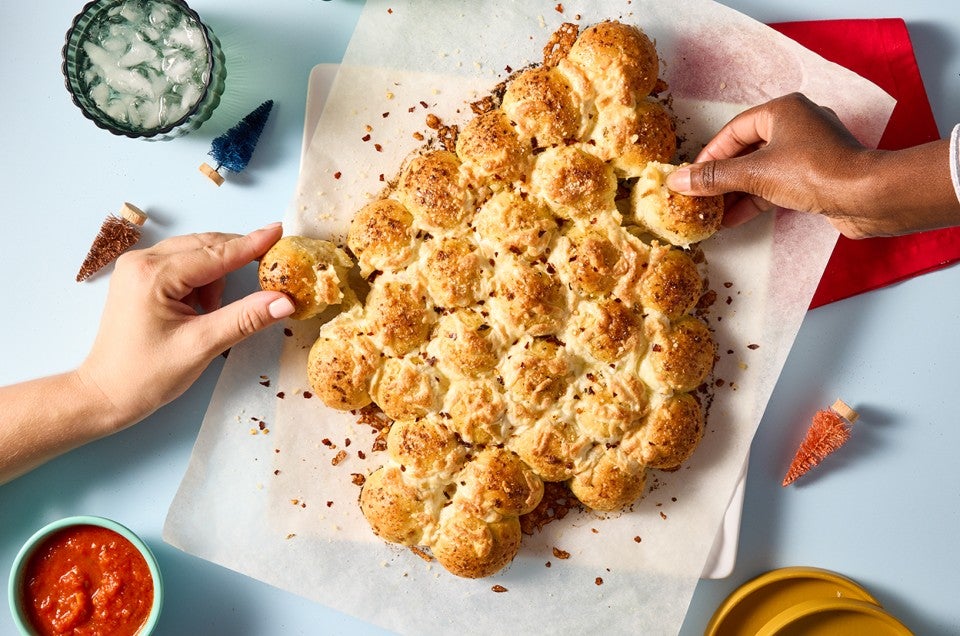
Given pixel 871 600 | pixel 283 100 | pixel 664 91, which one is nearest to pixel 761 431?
pixel 871 600

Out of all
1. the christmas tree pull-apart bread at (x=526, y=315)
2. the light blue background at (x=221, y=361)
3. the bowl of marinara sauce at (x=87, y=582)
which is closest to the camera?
the christmas tree pull-apart bread at (x=526, y=315)

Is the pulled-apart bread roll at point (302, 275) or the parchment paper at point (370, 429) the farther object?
the parchment paper at point (370, 429)

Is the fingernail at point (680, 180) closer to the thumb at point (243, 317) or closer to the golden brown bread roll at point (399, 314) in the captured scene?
the golden brown bread roll at point (399, 314)

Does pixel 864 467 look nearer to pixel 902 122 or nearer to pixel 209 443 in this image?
pixel 902 122

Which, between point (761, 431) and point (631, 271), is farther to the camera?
point (761, 431)

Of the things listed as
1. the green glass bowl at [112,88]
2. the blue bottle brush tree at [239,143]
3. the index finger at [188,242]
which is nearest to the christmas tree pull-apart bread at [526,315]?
the index finger at [188,242]

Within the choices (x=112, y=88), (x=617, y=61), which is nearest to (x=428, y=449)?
(x=617, y=61)
